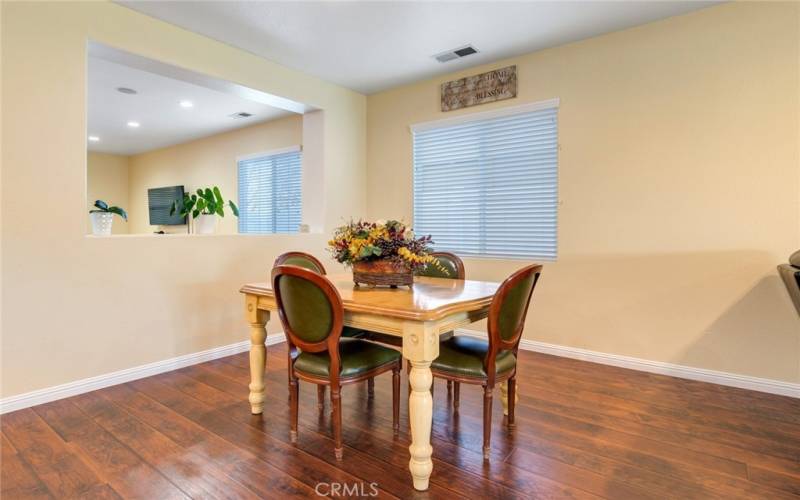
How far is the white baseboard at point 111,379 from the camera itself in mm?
2584

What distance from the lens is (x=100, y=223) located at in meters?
3.07

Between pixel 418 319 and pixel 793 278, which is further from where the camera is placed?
pixel 793 278

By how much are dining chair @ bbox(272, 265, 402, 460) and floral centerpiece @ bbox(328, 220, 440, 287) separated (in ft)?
1.26

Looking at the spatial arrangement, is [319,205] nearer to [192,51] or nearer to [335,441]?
[192,51]

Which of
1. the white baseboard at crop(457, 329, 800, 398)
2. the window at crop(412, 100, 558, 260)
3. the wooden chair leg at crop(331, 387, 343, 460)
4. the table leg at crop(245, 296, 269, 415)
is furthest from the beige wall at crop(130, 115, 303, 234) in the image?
the wooden chair leg at crop(331, 387, 343, 460)

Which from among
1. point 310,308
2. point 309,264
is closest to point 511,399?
point 310,308

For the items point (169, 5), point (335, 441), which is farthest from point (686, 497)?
point (169, 5)

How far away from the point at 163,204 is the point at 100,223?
192 inches

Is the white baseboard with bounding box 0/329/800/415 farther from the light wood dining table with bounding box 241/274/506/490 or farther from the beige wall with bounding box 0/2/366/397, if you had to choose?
the light wood dining table with bounding box 241/274/506/490

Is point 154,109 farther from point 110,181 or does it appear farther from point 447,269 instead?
point 447,269

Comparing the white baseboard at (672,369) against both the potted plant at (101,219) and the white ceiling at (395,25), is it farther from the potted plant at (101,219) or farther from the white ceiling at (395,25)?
the potted plant at (101,219)

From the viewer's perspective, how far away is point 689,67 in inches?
121

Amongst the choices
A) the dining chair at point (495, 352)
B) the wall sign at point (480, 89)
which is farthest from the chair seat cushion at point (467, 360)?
the wall sign at point (480, 89)

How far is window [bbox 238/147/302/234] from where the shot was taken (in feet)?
18.5
